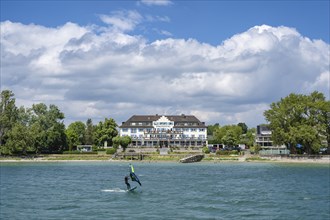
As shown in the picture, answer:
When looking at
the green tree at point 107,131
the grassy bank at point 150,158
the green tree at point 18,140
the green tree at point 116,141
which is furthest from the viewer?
the green tree at point 107,131

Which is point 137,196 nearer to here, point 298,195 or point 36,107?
point 298,195

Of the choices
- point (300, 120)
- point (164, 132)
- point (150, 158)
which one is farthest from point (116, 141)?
point (300, 120)

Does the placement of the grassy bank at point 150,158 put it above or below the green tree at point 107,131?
below

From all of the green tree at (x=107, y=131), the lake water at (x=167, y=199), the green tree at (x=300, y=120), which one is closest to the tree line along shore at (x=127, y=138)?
the green tree at (x=300, y=120)

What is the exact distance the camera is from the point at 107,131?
127938 millimetres

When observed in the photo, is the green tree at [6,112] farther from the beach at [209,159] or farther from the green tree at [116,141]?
the green tree at [116,141]

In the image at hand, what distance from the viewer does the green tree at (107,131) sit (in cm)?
12825

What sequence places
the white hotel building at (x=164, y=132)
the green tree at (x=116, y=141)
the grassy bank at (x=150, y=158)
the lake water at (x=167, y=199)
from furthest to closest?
the white hotel building at (x=164, y=132)
the green tree at (x=116, y=141)
the grassy bank at (x=150, y=158)
the lake water at (x=167, y=199)

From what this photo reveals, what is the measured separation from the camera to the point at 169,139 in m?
136

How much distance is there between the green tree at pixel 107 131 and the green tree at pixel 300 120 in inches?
1869

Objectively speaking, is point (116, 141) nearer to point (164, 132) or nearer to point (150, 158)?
point (150, 158)

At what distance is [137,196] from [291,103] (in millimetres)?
70623

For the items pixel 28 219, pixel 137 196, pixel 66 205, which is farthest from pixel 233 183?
pixel 28 219

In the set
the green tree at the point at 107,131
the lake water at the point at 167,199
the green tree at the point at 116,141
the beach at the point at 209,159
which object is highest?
the green tree at the point at 107,131
